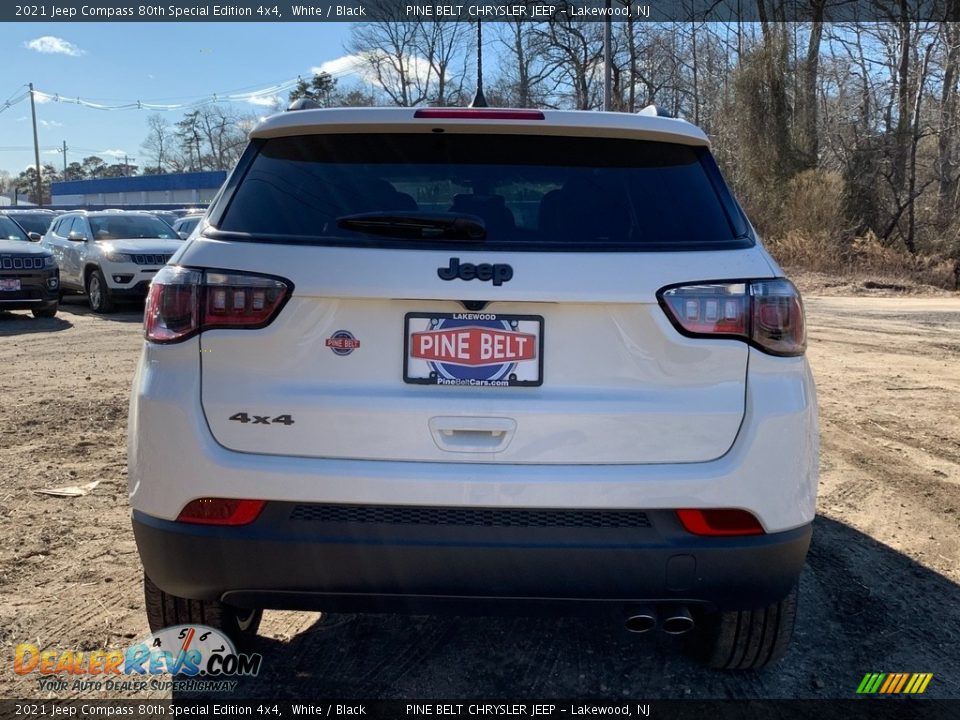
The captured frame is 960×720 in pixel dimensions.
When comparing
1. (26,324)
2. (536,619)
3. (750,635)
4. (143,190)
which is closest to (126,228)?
(26,324)

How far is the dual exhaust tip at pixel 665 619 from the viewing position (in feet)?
7.70

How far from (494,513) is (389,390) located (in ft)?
1.48

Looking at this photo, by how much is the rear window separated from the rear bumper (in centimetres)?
83

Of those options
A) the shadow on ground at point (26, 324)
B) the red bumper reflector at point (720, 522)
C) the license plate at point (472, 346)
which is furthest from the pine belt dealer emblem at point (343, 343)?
the shadow on ground at point (26, 324)

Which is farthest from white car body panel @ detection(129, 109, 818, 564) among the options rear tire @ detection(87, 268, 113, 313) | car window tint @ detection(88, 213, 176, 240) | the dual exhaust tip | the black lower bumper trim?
car window tint @ detection(88, 213, 176, 240)

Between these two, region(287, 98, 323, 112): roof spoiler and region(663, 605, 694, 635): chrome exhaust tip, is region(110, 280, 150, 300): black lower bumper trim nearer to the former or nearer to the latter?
region(287, 98, 323, 112): roof spoiler

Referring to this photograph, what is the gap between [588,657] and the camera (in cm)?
303

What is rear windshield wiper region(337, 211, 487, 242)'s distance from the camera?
7.63ft

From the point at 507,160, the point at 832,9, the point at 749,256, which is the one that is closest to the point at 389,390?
the point at 507,160

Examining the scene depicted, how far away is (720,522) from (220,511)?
1428 mm

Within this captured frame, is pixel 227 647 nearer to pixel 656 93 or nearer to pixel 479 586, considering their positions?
pixel 479 586

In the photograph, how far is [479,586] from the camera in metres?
2.27

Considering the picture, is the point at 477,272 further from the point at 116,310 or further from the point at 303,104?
the point at 116,310

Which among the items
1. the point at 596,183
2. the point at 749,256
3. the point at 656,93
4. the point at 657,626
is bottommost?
the point at 657,626
